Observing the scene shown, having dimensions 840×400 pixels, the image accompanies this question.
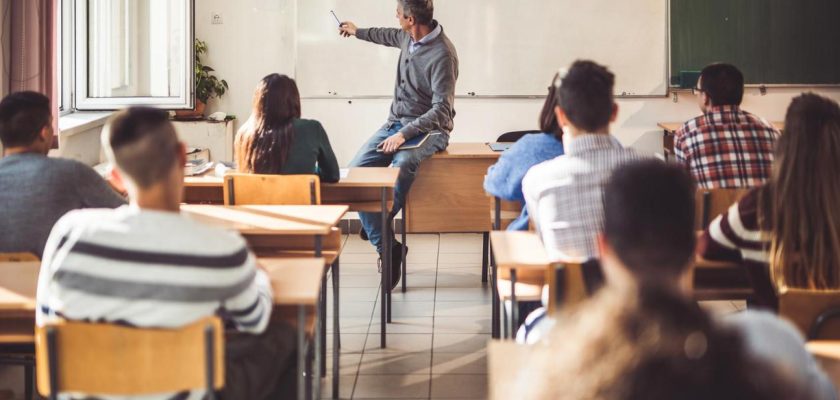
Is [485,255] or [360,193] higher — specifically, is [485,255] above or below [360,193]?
below

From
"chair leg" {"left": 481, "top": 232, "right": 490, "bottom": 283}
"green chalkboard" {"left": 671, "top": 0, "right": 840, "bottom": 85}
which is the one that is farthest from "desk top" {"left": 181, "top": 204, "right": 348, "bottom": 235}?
"green chalkboard" {"left": 671, "top": 0, "right": 840, "bottom": 85}

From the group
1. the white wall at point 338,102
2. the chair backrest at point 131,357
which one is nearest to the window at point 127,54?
the white wall at point 338,102

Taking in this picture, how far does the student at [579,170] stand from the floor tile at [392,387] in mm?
1084

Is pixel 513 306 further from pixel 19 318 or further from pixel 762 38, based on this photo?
pixel 762 38

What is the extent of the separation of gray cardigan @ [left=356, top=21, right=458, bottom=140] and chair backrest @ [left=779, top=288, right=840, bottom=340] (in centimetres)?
312

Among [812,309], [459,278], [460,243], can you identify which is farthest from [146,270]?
[460,243]

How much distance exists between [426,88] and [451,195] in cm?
65

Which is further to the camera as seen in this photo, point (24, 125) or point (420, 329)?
point (420, 329)

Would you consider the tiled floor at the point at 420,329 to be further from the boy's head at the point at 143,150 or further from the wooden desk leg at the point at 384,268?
the boy's head at the point at 143,150

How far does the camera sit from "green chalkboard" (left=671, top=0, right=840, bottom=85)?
305 inches

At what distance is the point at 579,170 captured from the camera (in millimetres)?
3139

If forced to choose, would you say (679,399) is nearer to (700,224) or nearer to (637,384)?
(637,384)

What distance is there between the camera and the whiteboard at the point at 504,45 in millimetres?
7801

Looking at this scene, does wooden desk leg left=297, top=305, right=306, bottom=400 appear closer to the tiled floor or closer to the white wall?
the tiled floor
